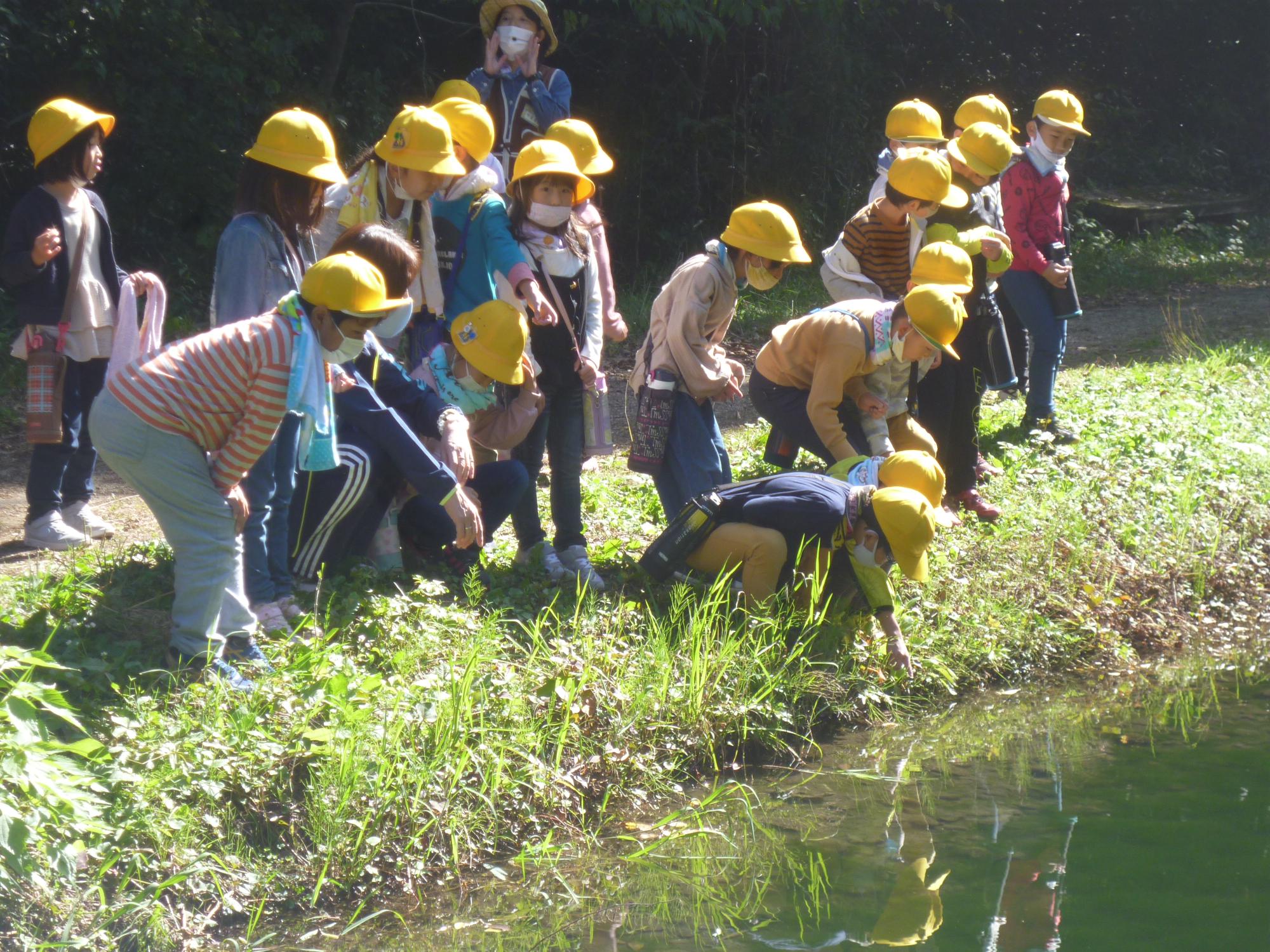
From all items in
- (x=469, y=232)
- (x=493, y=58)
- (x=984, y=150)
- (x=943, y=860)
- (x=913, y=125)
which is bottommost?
(x=943, y=860)

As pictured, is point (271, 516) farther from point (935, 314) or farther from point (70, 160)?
point (935, 314)

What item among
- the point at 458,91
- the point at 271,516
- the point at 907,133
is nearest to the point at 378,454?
the point at 271,516

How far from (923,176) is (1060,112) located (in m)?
1.53

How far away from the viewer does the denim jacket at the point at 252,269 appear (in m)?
4.59

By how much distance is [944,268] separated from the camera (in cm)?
563

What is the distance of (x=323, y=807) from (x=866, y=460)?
243 centimetres

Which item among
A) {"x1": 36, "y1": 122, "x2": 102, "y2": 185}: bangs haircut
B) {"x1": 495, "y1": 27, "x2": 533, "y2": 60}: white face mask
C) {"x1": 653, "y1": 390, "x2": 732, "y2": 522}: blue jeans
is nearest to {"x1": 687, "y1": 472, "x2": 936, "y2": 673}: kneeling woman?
{"x1": 653, "y1": 390, "x2": 732, "y2": 522}: blue jeans

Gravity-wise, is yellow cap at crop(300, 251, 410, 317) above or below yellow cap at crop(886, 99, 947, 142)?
below

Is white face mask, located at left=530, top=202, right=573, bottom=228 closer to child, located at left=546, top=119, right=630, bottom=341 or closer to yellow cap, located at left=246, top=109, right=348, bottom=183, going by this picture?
child, located at left=546, top=119, right=630, bottom=341

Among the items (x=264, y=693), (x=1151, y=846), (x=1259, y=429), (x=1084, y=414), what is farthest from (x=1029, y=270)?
(x=264, y=693)

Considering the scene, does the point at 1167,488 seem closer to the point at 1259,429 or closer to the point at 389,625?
the point at 1259,429

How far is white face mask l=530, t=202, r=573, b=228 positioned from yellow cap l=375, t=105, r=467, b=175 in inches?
15.4

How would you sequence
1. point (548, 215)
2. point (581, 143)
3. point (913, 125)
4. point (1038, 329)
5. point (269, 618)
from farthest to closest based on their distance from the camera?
point (1038, 329), point (913, 125), point (581, 143), point (548, 215), point (269, 618)

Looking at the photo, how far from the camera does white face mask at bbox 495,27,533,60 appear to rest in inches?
266
